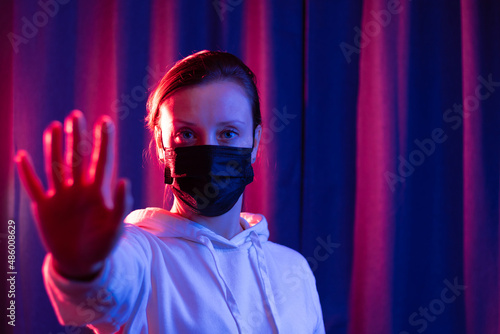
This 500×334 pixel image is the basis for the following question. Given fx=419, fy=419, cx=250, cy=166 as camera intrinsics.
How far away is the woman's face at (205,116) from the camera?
3.76 ft

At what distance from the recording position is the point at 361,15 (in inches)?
88.2

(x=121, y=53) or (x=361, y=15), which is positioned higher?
(x=361, y=15)

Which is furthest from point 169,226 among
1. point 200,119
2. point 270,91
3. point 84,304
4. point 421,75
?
point 421,75

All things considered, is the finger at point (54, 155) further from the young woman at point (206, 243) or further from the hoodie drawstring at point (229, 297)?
the hoodie drawstring at point (229, 297)

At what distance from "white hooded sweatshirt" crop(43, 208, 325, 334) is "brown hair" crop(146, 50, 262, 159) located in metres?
0.34

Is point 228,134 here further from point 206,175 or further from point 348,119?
point 348,119

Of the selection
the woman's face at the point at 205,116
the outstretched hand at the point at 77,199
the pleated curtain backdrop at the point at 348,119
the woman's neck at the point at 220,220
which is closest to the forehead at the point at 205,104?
the woman's face at the point at 205,116

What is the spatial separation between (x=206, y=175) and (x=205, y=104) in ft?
0.64

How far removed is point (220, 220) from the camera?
124 centimetres

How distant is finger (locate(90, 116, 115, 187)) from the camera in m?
0.65

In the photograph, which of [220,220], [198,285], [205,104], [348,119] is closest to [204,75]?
[205,104]

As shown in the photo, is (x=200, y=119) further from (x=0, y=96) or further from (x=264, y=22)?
(x=0, y=96)

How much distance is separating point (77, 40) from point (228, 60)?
3.80ft

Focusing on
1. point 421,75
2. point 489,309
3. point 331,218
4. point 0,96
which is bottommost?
point 489,309
